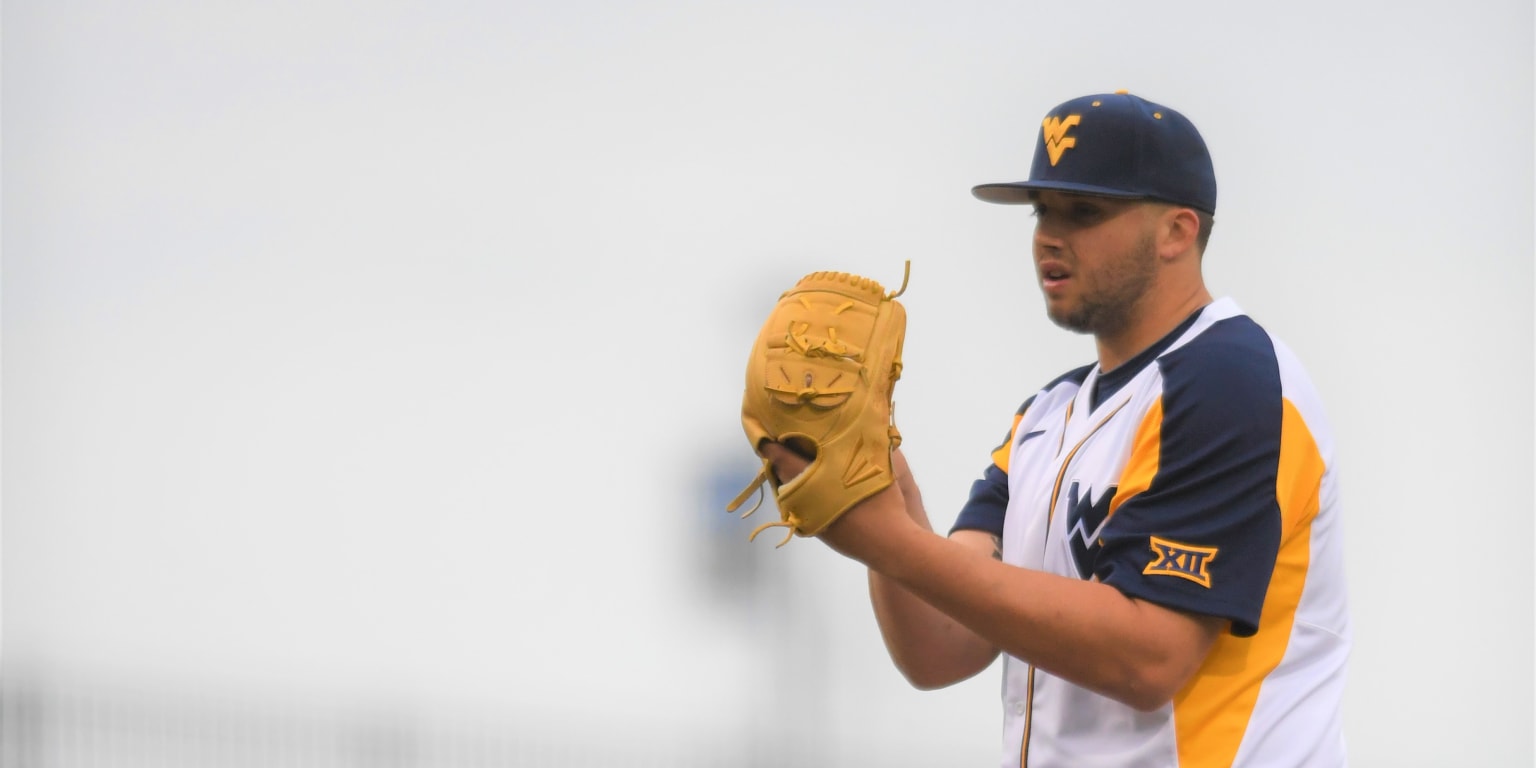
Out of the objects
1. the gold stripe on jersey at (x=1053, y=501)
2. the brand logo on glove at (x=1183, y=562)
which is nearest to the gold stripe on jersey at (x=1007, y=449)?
the gold stripe on jersey at (x=1053, y=501)

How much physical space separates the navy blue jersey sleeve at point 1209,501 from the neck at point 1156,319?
0.15 metres

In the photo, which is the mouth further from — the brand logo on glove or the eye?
the brand logo on glove

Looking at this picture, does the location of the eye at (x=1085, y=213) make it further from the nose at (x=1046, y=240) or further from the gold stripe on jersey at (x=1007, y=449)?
the gold stripe on jersey at (x=1007, y=449)

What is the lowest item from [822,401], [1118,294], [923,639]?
[923,639]

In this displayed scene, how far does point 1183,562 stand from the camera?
1.14 metres

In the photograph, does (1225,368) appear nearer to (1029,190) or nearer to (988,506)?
(1029,190)

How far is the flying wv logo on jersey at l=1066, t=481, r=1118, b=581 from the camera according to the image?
50.0 inches

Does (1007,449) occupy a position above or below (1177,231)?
below

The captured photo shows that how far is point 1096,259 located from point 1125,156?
11 centimetres

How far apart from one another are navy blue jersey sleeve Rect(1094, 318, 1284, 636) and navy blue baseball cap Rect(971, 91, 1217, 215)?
21cm

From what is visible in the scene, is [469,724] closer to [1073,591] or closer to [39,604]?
[39,604]

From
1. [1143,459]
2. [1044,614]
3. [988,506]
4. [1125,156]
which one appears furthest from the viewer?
[988,506]

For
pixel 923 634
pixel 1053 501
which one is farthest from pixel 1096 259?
pixel 923 634

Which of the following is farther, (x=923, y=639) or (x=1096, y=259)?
A: (x=923, y=639)
